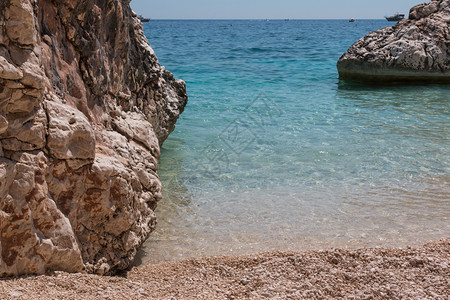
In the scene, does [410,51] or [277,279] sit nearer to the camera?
[277,279]

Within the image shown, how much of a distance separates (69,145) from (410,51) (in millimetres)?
12691

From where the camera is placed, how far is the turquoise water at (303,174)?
418 cm

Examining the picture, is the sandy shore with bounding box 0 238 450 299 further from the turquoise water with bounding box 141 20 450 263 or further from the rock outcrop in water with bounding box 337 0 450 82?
the rock outcrop in water with bounding box 337 0 450 82

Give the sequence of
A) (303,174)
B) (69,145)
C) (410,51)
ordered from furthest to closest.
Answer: (410,51) → (303,174) → (69,145)

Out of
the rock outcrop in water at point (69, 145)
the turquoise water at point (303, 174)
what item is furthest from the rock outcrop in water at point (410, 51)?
the rock outcrop in water at point (69, 145)

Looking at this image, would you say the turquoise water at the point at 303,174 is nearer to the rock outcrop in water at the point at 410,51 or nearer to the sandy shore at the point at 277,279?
the sandy shore at the point at 277,279

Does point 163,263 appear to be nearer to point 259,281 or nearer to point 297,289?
point 259,281

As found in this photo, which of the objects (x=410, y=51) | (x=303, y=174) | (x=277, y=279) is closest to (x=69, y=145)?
(x=277, y=279)

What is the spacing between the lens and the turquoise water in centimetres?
418

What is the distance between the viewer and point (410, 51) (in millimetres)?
13367

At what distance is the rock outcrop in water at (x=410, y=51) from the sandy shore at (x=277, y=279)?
36.4ft

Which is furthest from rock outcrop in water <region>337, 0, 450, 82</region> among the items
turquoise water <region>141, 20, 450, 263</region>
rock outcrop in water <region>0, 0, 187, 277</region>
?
rock outcrop in water <region>0, 0, 187, 277</region>

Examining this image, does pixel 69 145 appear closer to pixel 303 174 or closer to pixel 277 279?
pixel 277 279

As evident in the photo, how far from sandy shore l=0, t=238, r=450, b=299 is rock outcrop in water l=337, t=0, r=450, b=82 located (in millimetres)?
11098
